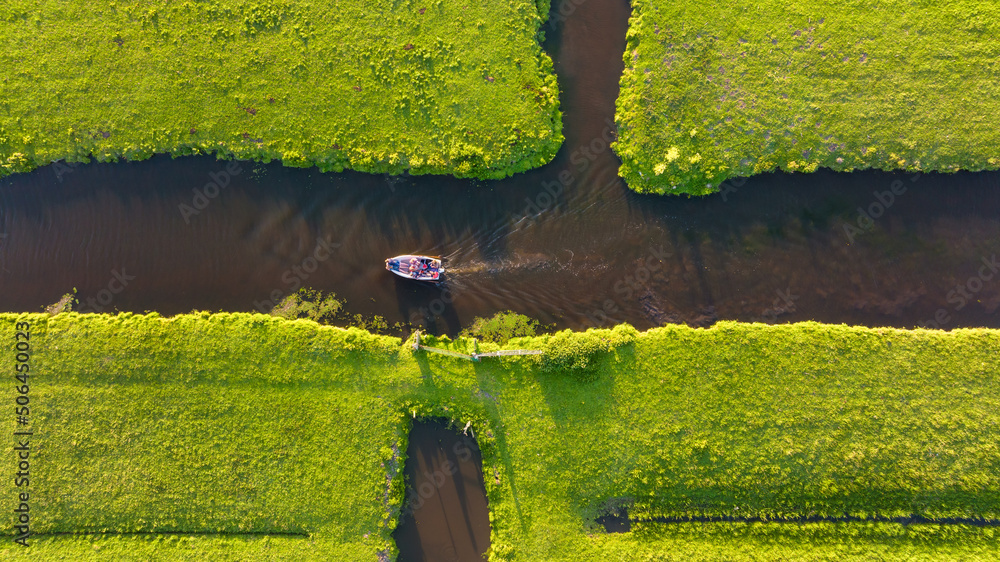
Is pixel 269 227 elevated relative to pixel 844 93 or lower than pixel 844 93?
lower

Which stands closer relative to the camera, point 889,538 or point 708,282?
point 889,538

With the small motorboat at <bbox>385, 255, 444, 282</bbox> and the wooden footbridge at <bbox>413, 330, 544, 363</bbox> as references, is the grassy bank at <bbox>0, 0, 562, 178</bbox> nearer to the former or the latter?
the small motorboat at <bbox>385, 255, 444, 282</bbox>

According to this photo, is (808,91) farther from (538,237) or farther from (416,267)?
(416,267)

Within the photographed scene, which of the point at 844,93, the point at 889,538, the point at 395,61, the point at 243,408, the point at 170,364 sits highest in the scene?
the point at 395,61

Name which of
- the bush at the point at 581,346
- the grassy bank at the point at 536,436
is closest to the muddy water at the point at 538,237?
the bush at the point at 581,346

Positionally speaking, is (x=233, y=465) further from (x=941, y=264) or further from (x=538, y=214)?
(x=941, y=264)

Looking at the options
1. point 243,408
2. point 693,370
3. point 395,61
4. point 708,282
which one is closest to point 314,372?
point 243,408

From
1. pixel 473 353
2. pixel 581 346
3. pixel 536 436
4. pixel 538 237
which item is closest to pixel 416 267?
pixel 473 353

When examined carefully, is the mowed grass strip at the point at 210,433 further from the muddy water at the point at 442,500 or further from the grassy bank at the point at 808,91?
the grassy bank at the point at 808,91

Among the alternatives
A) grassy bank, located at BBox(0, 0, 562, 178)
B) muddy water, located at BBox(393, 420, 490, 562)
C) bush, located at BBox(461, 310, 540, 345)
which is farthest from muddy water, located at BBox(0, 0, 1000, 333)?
muddy water, located at BBox(393, 420, 490, 562)
